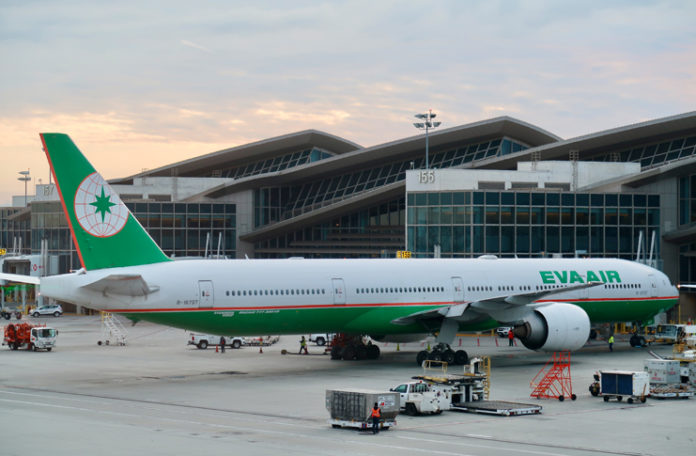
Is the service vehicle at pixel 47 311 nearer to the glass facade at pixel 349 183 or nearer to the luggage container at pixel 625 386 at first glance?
the glass facade at pixel 349 183

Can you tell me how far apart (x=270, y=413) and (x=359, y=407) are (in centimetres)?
418

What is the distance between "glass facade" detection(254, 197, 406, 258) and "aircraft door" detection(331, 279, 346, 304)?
49865 mm

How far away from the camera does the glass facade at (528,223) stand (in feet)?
230

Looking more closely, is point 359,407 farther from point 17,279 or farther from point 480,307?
point 17,279

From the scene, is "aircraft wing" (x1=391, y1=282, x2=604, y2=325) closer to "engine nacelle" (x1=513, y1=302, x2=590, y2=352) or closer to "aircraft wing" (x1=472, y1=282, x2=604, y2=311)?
"aircraft wing" (x1=472, y1=282, x2=604, y2=311)

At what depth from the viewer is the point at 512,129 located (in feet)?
309

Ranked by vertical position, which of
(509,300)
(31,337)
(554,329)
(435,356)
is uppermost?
(509,300)

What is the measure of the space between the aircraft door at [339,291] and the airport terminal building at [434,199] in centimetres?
2759

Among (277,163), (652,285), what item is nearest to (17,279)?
(652,285)

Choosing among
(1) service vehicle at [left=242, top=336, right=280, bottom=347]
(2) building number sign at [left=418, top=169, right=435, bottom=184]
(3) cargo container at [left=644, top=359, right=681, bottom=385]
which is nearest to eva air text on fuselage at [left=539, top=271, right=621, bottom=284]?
(3) cargo container at [left=644, top=359, right=681, bottom=385]

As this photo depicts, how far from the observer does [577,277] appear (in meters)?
50.2

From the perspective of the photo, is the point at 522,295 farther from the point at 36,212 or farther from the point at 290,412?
the point at 36,212

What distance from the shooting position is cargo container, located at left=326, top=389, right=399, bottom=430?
2711 centimetres

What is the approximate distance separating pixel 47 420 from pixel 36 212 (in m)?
69.9
